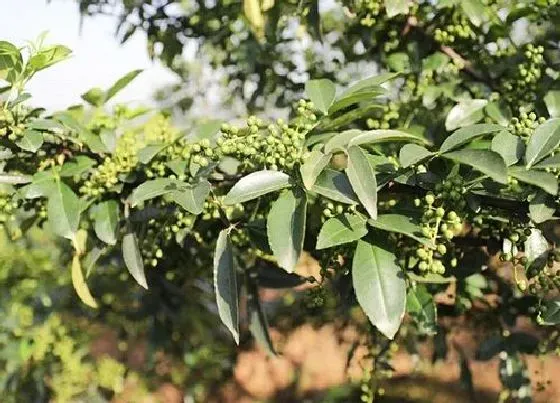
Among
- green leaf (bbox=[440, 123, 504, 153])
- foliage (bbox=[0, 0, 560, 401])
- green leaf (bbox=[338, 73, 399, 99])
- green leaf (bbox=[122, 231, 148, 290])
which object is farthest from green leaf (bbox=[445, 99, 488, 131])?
green leaf (bbox=[122, 231, 148, 290])

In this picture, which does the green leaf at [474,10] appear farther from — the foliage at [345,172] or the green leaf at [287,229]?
the green leaf at [287,229]

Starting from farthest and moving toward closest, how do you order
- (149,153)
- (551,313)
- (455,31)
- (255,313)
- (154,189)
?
(255,313)
(455,31)
(149,153)
(154,189)
(551,313)

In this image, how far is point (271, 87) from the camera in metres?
1.87

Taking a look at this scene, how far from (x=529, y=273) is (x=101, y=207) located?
2.19ft

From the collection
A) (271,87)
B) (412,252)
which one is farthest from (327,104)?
(271,87)

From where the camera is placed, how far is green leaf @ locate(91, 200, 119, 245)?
1170 mm

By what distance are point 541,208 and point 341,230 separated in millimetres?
232

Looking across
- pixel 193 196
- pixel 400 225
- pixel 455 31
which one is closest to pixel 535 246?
pixel 400 225

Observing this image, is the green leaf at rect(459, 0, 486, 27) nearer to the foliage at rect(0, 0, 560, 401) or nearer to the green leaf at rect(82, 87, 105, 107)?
the foliage at rect(0, 0, 560, 401)

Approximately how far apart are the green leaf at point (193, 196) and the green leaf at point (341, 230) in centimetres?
→ 16

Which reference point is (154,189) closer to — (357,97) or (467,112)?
(357,97)

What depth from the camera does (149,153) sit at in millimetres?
1134

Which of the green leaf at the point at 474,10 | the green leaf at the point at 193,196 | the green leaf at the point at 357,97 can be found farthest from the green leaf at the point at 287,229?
the green leaf at the point at 474,10

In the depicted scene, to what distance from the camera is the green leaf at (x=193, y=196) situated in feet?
3.08
